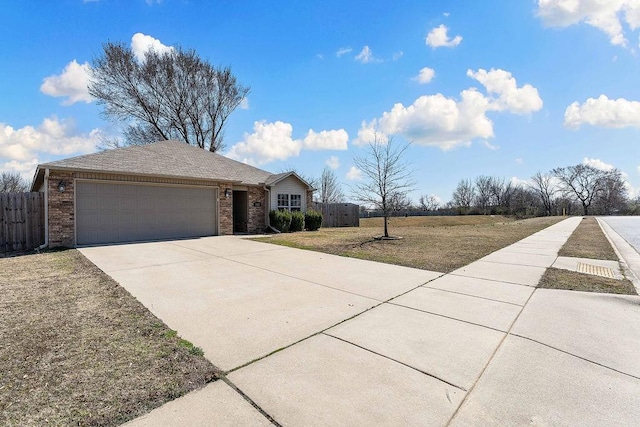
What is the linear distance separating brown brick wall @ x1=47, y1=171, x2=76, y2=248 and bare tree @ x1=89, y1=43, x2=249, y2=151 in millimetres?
14214

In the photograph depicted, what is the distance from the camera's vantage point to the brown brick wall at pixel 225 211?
13.7 metres

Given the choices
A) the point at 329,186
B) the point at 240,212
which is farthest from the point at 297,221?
the point at 329,186

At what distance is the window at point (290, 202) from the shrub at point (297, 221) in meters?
0.74

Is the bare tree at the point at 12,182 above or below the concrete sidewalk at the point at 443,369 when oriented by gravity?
above

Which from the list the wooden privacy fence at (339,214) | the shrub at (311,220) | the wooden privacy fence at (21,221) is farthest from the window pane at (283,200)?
the wooden privacy fence at (21,221)

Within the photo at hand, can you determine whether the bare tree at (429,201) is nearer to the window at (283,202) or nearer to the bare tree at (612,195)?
the bare tree at (612,195)

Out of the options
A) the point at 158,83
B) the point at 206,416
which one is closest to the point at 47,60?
the point at 158,83

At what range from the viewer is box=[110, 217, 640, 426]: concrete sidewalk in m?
2.05

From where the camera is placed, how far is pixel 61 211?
32.4 feet

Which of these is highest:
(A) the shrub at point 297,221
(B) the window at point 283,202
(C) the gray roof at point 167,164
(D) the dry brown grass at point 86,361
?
(C) the gray roof at point 167,164

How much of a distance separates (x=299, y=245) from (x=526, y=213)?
5058 cm

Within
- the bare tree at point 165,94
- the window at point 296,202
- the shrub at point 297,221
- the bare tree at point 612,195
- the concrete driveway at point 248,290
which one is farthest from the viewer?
the bare tree at point 612,195

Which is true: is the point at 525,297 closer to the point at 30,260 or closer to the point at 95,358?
the point at 95,358

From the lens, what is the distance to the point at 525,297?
15.6ft
